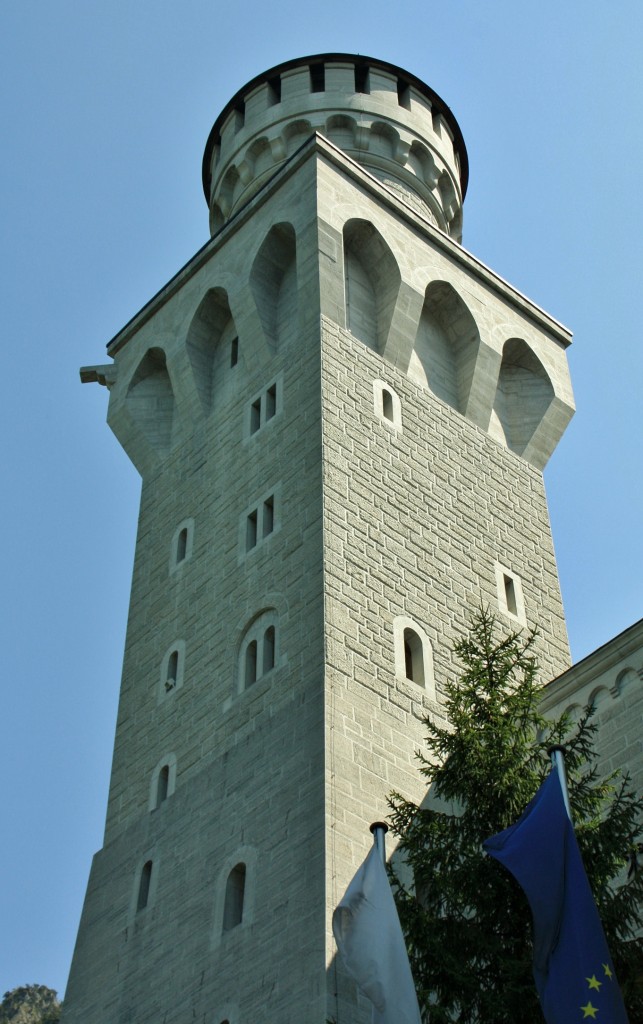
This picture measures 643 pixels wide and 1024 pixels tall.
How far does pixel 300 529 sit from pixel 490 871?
24.9 feet

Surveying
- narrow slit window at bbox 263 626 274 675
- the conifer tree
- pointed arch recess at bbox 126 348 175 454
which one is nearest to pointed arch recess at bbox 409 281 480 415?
pointed arch recess at bbox 126 348 175 454

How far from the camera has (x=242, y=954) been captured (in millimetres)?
15547

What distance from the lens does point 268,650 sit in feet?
60.0

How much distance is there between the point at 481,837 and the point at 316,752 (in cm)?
415

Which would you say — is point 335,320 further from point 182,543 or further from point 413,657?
point 413,657

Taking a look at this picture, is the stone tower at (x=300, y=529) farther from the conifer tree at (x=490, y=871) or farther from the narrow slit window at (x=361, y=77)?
the conifer tree at (x=490, y=871)

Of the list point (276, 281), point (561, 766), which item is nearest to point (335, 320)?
point (276, 281)

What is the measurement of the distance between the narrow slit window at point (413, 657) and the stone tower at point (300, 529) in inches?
1.2

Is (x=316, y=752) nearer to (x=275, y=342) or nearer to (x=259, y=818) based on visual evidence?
(x=259, y=818)

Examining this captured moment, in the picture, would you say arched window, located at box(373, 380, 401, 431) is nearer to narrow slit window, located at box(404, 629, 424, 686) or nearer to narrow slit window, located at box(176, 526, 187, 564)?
narrow slit window, located at box(176, 526, 187, 564)

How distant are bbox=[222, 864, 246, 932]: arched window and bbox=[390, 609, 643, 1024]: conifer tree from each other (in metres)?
3.75

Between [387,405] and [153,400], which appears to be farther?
[153,400]

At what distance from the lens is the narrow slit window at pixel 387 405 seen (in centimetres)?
2125

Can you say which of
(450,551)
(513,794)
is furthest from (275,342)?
(513,794)
